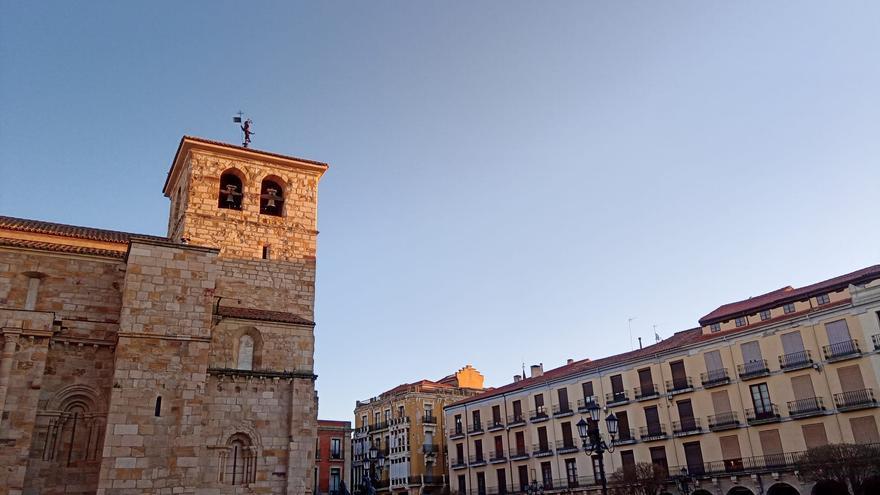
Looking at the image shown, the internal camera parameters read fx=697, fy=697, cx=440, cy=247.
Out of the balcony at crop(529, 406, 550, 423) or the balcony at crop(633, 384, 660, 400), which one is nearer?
the balcony at crop(633, 384, 660, 400)

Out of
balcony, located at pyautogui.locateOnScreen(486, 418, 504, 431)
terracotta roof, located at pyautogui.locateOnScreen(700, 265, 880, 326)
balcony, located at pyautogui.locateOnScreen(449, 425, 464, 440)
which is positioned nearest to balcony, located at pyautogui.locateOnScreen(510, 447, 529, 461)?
balcony, located at pyautogui.locateOnScreen(486, 418, 504, 431)

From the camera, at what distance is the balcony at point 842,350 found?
27.1 m

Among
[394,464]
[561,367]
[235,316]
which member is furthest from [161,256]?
[394,464]

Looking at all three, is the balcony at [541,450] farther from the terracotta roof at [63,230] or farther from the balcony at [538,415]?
the terracotta roof at [63,230]

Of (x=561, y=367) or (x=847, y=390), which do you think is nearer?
(x=847, y=390)

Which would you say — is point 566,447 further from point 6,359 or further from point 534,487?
point 6,359

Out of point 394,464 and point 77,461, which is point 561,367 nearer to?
point 394,464

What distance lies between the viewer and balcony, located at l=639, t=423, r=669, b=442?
3300 cm

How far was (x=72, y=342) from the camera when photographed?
17.2 meters

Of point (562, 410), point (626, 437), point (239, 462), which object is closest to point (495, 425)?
point (562, 410)

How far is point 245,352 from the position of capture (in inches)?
748

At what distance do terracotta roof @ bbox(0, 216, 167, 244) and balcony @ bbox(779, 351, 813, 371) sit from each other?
81.0ft

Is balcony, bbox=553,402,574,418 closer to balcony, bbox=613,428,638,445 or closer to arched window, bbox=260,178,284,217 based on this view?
balcony, bbox=613,428,638,445

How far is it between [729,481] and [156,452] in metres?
24.2
